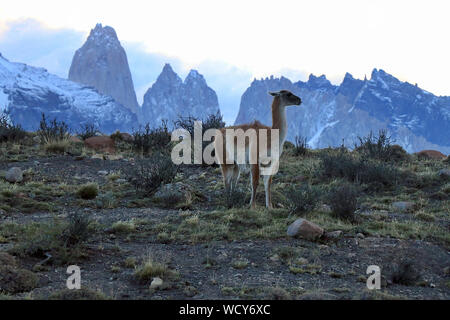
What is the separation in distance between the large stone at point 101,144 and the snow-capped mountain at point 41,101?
500 ft

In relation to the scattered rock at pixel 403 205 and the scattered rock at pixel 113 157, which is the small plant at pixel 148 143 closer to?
the scattered rock at pixel 113 157

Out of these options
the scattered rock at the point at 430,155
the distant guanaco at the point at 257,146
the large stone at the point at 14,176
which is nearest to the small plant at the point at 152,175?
the distant guanaco at the point at 257,146

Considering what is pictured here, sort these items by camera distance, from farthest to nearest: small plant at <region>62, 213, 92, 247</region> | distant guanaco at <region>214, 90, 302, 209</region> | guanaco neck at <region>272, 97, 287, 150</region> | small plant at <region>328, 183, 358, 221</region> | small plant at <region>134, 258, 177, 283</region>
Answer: guanaco neck at <region>272, 97, 287, 150</region> < distant guanaco at <region>214, 90, 302, 209</region> < small plant at <region>328, 183, 358, 221</region> < small plant at <region>62, 213, 92, 247</region> < small plant at <region>134, 258, 177, 283</region>

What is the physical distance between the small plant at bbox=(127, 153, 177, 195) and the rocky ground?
0.25 metres

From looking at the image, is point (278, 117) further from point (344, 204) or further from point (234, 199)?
point (344, 204)

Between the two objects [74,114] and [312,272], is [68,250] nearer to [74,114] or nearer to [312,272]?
[312,272]

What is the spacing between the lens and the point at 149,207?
9812mm

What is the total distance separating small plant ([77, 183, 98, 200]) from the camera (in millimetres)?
10148

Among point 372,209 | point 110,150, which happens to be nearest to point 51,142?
point 110,150

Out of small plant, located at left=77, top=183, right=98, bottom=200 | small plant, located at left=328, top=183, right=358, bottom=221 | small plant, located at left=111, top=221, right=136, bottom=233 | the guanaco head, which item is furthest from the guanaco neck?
small plant, located at left=77, top=183, right=98, bottom=200

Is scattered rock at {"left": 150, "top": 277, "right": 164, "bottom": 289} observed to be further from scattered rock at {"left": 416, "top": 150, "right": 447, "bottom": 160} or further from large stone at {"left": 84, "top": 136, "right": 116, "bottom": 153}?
scattered rock at {"left": 416, "top": 150, "right": 447, "bottom": 160}
